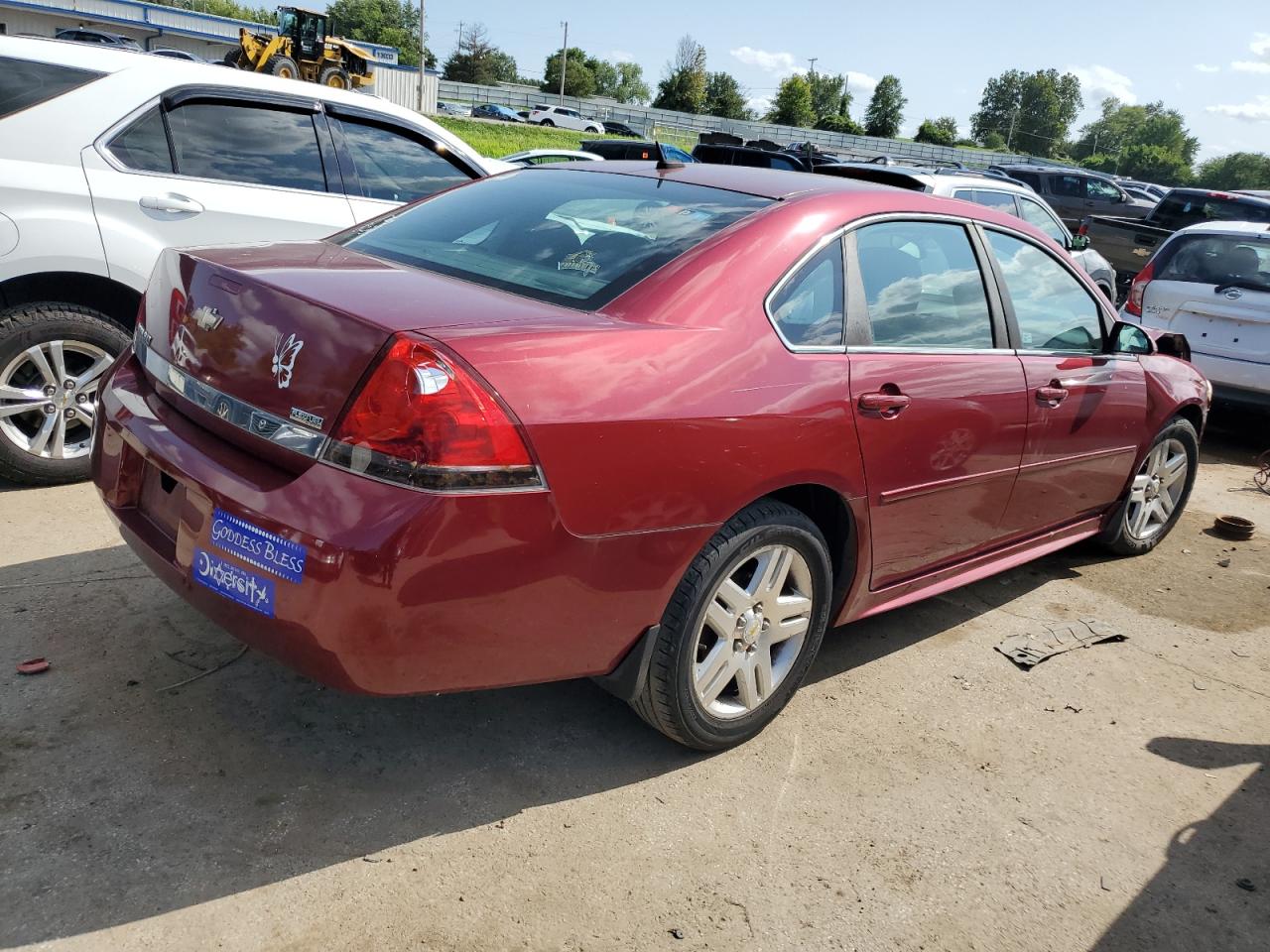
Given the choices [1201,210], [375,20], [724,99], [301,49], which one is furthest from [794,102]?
[1201,210]

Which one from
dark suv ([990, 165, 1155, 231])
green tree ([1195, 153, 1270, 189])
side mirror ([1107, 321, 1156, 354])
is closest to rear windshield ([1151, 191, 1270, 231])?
dark suv ([990, 165, 1155, 231])

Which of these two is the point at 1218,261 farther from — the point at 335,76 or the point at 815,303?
the point at 335,76

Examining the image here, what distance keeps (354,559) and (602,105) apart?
78379 mm

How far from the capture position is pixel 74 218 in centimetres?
434

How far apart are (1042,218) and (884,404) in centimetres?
794

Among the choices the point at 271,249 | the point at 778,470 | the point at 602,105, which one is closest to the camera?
the point at 778,470

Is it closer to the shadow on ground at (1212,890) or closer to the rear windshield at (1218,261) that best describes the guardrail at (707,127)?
the rear windshield at (1218,261)

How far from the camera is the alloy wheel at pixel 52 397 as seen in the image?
171 inches

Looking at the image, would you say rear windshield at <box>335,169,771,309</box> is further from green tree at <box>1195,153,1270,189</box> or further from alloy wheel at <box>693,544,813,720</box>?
green tree at <box>1195,153,1270,189</box>

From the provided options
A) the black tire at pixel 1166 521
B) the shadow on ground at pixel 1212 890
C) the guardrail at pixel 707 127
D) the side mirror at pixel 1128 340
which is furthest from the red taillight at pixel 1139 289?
the guardrail at pixel 707 127

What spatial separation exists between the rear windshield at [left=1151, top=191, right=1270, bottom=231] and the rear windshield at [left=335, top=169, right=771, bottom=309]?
39.6ft

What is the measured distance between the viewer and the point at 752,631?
9.76ft

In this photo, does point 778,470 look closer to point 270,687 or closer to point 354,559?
point 354,559

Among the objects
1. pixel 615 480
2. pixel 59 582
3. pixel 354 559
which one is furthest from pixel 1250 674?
pixel 59 582
